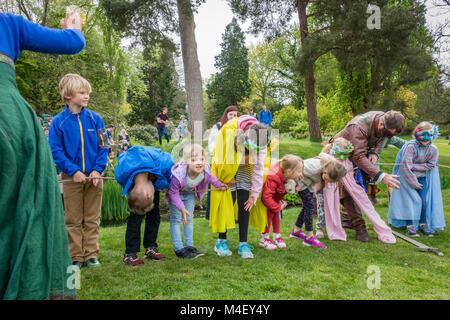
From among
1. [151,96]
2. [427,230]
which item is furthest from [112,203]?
[151,96]

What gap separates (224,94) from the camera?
108ft

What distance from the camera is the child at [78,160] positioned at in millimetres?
3477

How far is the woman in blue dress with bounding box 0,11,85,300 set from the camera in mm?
1696

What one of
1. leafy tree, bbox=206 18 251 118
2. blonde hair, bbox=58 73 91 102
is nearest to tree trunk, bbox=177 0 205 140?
blonde hair, bbox=58 73 91 102

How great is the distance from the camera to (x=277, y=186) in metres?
4.44

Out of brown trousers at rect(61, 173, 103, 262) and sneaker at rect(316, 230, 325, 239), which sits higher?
brown trousers at rect(61, 173, 103, 262)

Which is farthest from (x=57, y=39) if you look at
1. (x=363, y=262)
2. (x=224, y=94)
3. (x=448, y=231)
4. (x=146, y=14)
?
(x=224, y=94)

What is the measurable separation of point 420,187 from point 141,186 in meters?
4.99

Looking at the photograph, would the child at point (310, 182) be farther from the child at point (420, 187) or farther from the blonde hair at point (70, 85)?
the blonde hair at point (70, 85)

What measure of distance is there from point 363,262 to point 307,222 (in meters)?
0.95

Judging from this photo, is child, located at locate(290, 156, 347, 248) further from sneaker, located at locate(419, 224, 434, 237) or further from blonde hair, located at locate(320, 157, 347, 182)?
sneaker, located at locate(419, 224, 434, 237)

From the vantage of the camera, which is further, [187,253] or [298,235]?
[298,235]

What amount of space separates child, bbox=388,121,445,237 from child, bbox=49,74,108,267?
5204 millimetres

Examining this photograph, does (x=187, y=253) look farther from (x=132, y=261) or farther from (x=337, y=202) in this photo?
(x=337, y=202)
